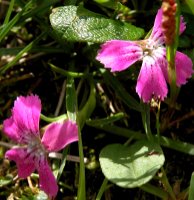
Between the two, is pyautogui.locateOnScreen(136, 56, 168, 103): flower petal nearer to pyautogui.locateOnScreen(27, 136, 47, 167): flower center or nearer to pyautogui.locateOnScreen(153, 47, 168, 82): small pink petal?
pyautogui.locateOnScreen(153, 47, 168, 82): small pink petal

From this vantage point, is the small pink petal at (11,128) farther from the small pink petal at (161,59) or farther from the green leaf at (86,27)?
the small pink petal at (161,59)

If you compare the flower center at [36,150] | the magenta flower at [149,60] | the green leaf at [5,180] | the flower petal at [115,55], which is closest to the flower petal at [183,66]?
the magenta flower at [149,60]

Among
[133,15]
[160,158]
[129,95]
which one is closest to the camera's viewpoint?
[160,158]

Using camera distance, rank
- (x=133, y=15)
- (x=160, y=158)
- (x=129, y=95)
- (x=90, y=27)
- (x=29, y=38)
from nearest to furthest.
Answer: (x=160, y=158)
(x=90, y=27)
(x=129, y=95)
(x=133, y=15)
(x=29, y=38)

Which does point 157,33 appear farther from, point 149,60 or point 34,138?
point 34,138

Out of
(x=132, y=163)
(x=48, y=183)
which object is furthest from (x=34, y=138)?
(x=132, y=163)

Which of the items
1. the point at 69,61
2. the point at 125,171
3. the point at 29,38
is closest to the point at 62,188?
the point at 125,171

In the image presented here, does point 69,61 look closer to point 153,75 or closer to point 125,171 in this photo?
point 153,75
